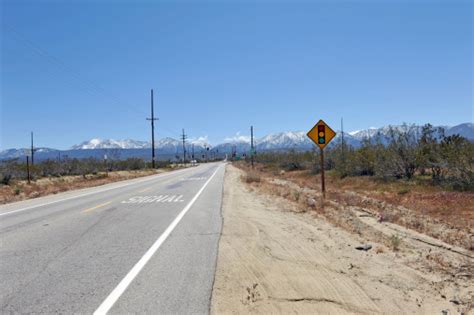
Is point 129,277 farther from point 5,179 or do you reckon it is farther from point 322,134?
point 5,179

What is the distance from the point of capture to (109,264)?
7.00m

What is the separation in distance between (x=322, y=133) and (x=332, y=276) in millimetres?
11717

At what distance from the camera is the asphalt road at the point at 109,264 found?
521 centimetres

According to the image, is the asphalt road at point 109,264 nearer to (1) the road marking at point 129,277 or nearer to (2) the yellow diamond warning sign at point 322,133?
(1) the road marking at point 129,277

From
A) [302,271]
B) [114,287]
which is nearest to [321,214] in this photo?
[302,271]

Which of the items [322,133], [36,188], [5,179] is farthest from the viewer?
[5,179]

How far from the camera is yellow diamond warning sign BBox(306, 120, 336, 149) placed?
57.2ft

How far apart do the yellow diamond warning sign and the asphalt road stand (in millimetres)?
6757

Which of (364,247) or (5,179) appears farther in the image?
(5,179)

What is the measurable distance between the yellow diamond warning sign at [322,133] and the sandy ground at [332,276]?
305 inches

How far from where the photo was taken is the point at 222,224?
36.8 feet

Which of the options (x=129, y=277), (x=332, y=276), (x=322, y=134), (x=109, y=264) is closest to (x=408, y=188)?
(x=322, y=134)

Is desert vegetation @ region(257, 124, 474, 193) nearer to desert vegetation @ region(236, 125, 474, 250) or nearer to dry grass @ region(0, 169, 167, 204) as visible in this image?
desert vegetation @ region(236, 125, 474, 250)

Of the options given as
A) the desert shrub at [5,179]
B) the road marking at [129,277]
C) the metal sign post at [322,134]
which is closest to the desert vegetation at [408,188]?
the metal sign post at [322,134]
